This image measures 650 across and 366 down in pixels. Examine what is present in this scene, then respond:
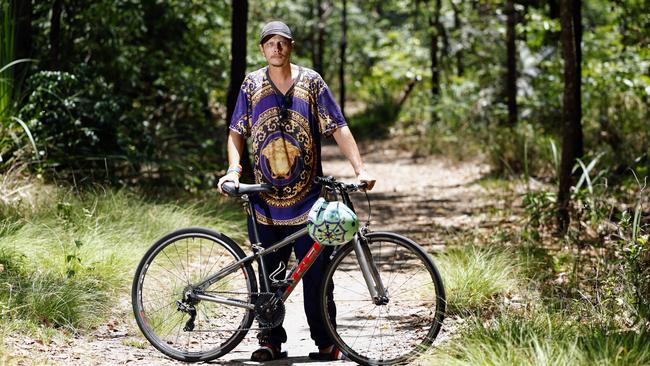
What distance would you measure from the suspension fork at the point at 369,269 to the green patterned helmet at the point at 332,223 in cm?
15

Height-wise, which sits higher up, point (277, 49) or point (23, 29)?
point (23, 29)

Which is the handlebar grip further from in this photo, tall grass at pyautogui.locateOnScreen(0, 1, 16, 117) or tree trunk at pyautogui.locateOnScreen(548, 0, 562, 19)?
tree trunk at pyautogui.locateOnScreen(548, 0, 562, 19)

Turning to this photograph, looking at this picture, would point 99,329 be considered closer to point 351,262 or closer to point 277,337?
point 277,337

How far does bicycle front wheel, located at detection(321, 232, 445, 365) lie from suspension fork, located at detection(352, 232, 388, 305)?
0.03 metres

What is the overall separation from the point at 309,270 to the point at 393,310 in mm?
927

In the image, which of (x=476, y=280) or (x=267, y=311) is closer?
(x=267, y=311)

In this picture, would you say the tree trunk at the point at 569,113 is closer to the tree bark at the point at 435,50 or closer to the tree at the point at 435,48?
the tree at the point at 435,48

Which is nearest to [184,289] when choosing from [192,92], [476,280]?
[476,280]

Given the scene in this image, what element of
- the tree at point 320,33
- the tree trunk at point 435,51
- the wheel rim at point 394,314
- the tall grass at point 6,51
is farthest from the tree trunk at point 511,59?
the tree at point 320,33

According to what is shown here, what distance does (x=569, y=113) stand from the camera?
9.22 metres

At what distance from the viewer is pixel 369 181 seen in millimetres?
4770

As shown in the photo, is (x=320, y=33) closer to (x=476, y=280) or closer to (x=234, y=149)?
(x=476, y=280)

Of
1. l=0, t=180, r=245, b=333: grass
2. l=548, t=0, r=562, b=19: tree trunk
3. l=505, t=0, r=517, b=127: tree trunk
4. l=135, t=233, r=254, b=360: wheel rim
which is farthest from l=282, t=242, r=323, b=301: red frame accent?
l=548, t=0, r=562, b=19: tree trunk

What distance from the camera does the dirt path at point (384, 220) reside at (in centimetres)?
514
